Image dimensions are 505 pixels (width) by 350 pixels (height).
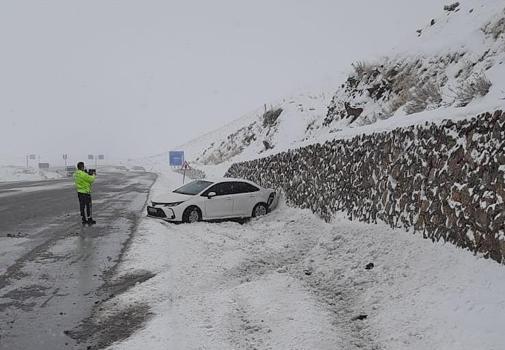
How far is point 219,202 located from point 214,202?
169mm

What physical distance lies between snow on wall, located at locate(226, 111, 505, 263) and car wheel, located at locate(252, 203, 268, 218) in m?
3.17

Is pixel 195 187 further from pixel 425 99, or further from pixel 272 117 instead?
pixel 272 117

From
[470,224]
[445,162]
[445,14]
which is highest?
[445,14]

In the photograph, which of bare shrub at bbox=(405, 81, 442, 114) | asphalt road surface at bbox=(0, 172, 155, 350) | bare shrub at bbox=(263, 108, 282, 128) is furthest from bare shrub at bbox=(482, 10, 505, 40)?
bare shrub at bbox=(263, 108, 282, 128)

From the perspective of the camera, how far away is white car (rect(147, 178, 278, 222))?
14.2 m

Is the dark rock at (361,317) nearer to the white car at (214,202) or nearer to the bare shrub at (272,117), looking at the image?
the white car at (214,202)

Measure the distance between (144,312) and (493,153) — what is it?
16.4 feet

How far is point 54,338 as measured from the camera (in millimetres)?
5305

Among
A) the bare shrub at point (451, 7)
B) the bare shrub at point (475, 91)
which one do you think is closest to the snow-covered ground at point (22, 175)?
the bare shrub at point (451, 7)

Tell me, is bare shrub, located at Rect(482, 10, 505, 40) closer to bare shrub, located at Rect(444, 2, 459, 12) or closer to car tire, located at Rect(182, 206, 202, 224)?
bare shrub, located at Rect(444, 2, 459, 12)

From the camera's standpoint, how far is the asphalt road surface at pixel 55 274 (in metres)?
5.43

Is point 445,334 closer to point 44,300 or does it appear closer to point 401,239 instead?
point 401,239

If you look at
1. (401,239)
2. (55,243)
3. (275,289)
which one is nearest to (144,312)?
(275,289)

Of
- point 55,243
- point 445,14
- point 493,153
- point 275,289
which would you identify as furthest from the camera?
point 445,14
